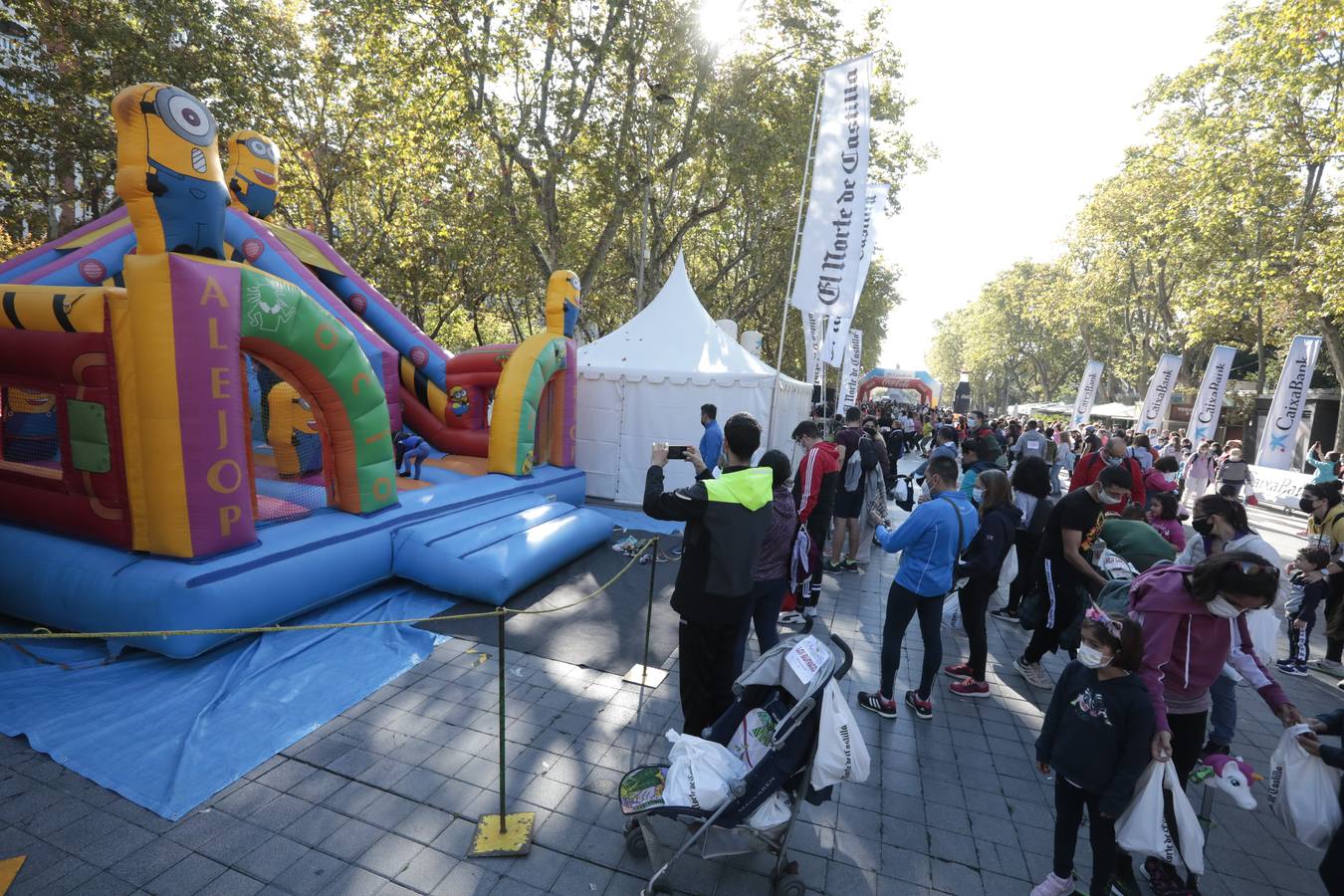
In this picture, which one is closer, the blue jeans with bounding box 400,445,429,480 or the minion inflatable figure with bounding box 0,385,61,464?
the minion inflatable figure with bounding box 0,385,61,464

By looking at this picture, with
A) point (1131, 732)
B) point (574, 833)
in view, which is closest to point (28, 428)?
point (574, 833)

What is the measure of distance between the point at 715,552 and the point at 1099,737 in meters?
1.62

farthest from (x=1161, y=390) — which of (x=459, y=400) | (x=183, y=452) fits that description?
(x=183, y=452)

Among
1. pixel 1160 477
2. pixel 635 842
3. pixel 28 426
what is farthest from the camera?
pixel 1160 477

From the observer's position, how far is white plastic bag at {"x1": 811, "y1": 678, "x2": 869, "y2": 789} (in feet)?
7.77

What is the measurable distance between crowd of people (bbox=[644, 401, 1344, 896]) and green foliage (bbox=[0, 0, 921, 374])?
9.42m

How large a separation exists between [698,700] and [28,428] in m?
6.23

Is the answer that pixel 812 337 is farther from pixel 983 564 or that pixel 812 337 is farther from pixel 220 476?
pixel 220 476

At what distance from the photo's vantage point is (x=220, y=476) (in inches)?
169

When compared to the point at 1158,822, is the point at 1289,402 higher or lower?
higher

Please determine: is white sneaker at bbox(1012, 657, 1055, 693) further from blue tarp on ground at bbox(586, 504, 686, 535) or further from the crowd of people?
blue tarp on ground at bbox(586, 504, 686, 535)

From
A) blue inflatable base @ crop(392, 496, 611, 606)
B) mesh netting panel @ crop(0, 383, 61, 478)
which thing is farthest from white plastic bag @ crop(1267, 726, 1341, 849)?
mesh netting panel @ crop(0, 383, 61, 478)

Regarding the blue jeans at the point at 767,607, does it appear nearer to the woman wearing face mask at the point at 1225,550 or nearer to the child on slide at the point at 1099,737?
the child on slide at the point at 1099,737

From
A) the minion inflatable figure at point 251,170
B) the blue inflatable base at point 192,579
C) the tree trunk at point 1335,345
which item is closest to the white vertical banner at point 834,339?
the blue inflatable base at point 192,579
